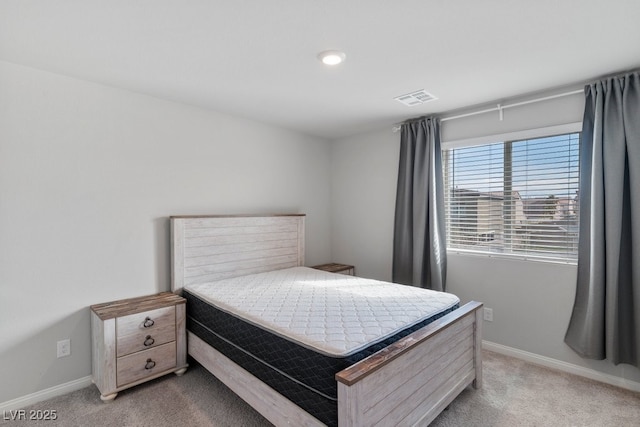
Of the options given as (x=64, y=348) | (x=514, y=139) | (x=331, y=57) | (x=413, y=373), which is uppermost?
(x=331, y=57)

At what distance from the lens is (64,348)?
2332 mm

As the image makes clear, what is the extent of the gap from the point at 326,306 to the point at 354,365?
77 cm

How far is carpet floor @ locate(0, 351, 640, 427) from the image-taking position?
6.63 ft

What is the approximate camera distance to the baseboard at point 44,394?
2123mm

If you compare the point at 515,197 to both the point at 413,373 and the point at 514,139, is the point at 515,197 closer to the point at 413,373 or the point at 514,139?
the point at 514,139

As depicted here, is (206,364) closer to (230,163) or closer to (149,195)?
(149,195)

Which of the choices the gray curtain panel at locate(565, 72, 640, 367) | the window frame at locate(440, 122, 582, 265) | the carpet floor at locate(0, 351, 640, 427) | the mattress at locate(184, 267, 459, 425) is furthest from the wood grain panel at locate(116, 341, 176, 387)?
the gray curtain panel at locate(565, 72, 640, 367)

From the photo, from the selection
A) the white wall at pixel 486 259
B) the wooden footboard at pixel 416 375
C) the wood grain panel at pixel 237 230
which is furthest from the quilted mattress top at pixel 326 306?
the white wall at pixel 486 259

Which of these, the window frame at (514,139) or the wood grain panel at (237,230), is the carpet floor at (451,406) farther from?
the wood grain panel at (237,230)

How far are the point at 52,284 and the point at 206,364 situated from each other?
4.06 ft

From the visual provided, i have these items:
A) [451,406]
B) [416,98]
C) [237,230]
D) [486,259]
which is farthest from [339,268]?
[416,98]

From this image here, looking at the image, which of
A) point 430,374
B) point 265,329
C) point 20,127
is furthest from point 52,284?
point 430,374

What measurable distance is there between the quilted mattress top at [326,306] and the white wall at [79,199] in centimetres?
70

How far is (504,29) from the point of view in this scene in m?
1.74
